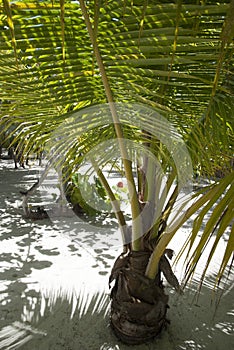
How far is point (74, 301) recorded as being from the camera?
2287mm

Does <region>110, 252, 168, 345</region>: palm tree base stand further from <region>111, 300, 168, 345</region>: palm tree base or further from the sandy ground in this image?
the sandy ground

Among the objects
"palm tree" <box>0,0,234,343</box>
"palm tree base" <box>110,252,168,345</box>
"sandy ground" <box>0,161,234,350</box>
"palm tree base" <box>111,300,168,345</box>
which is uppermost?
"palm tree" <box>0,0,234,343</box>

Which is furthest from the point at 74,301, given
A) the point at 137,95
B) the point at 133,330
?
the point at 137,95

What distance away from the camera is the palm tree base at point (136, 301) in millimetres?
1736

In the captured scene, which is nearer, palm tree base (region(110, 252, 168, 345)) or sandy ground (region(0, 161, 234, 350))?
palm tree base (region(110, 252, 168, 345))

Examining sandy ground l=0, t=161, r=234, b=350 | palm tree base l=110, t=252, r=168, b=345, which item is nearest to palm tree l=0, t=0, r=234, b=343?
palm tree base l=110, t=252, r=168, b=345

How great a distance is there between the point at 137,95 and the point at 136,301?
48.1 inches

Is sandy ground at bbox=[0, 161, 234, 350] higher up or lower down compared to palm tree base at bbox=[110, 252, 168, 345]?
lower down

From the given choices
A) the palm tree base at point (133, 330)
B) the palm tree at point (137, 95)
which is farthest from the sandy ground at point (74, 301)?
the palm tree at point (137, 95)

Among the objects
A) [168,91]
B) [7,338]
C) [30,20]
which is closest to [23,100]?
[30,20]

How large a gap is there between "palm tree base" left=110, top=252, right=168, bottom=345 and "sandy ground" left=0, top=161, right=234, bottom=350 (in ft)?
0.33

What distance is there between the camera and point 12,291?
2.41m

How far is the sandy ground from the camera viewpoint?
1854 millimetres

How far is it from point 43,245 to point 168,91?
261 centimetres
